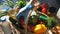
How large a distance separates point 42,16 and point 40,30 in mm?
99

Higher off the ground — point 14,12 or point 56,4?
point 56,4

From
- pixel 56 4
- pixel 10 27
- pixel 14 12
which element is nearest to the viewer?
pixel 10 27

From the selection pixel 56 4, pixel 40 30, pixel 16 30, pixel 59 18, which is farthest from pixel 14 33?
pixel 56 4

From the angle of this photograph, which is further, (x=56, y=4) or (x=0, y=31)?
(x=56, y=4)

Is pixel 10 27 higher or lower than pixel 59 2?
lower

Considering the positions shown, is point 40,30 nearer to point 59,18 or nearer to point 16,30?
point 16,30

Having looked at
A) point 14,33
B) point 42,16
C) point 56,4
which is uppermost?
point 56,4

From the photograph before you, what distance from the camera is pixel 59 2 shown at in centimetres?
110

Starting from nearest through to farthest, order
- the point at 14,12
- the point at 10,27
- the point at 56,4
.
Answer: the point at 10,27
the point at 14,12
the point at 56,4

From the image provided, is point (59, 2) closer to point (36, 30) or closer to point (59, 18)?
point (59, 18)

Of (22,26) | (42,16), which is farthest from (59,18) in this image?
(22,26)

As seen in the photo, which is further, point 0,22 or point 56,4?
point 56,4

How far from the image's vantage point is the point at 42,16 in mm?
783

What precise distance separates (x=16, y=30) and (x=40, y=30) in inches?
4.6
